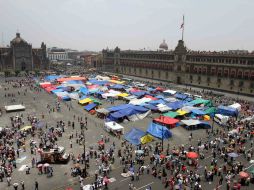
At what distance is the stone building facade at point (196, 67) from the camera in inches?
2835

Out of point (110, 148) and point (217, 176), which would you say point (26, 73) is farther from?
point (217, 176)

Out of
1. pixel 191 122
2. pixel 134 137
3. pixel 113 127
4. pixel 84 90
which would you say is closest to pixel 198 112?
pixel 191 122

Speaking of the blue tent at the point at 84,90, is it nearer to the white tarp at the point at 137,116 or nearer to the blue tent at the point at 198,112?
the white tarp at the point at 137,116

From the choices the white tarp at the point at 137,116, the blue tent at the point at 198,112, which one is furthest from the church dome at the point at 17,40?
the blue tent at the point at 198,112

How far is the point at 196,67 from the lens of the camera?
85.7 metres

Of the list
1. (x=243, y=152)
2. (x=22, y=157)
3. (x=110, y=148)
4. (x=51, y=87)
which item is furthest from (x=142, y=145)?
(x=51, y=87)

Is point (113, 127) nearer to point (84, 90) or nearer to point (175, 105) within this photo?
point (175, 105)

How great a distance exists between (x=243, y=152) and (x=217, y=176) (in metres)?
7.71

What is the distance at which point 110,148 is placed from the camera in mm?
33062

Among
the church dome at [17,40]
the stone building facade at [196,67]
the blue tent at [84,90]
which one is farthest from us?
the church dome at [17,40]

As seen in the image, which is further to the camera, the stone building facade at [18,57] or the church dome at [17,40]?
the church dome at [17,40]

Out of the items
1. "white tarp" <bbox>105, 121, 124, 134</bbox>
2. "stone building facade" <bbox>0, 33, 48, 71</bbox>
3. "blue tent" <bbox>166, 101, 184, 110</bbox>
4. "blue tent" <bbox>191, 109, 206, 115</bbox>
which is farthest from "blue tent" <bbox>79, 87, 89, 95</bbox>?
"stone building facade" <bbox>0, 33, 48, 71</bbox>

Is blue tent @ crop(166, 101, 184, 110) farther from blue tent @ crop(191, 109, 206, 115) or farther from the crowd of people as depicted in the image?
the crowd of people

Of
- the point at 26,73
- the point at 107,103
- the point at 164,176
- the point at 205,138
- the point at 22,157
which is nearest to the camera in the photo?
the point at 164,176
